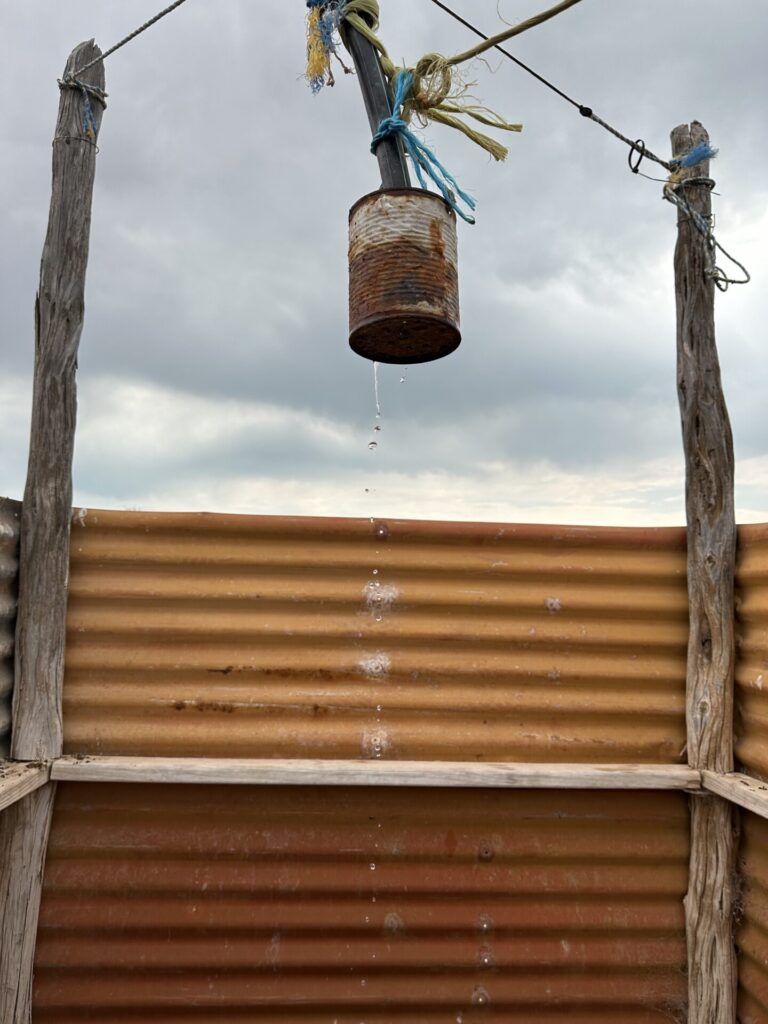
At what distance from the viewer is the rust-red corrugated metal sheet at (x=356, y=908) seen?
2.62 metres

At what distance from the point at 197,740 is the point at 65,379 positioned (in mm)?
1460

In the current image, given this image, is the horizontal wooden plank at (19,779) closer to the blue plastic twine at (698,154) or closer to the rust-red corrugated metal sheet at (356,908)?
the rust-red corrugated metal sheet at (356,908)

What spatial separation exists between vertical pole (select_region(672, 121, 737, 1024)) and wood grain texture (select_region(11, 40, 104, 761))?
7.99 feet

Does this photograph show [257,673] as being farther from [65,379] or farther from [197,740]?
[65,379]

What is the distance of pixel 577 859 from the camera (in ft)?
9.04

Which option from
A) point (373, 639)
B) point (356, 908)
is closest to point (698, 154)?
point (373, 639)

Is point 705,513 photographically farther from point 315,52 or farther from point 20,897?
→ point 20,897

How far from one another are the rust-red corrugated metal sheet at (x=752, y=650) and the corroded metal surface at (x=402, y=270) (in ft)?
4.66

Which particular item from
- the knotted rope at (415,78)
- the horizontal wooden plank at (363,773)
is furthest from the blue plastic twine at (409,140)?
the horizontal wooden plank at (363,773)

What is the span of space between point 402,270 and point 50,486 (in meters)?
1.51

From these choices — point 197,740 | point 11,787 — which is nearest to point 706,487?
point 197,740

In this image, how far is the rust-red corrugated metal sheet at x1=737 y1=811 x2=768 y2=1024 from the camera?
8.40 feet

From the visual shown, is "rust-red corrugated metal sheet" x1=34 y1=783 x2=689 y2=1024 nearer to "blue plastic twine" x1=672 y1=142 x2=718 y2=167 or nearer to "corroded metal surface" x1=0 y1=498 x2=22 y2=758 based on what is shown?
"corroded metal surface" x1=0 y1=498 x2=22 y2=758

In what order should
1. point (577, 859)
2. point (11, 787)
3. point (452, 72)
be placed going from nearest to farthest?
point (11, 787)
point (452, 72)
point (577, 859)
